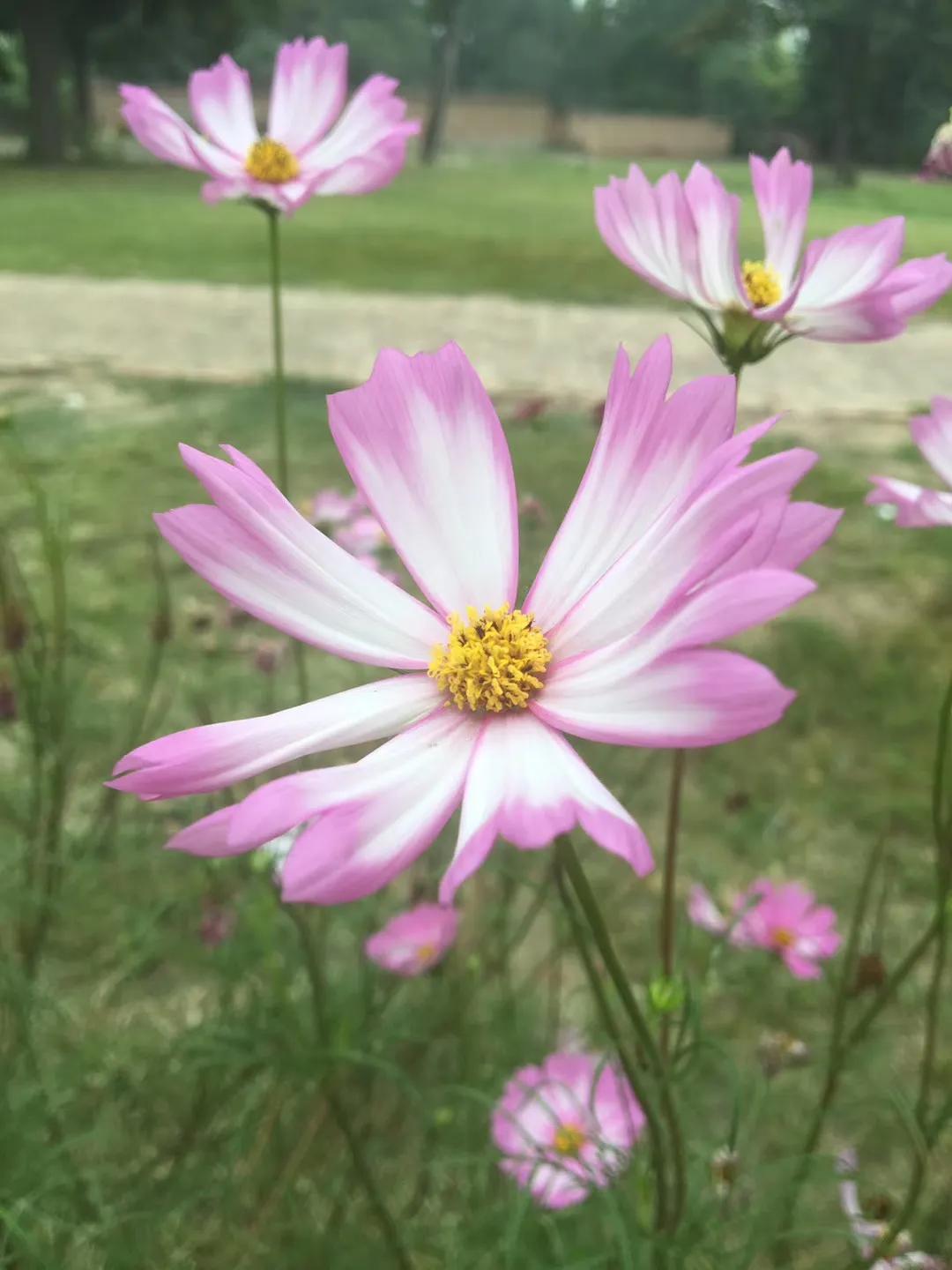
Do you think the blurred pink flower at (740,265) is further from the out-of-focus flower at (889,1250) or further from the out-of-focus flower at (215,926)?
the out-of-focus flower at (215,926)

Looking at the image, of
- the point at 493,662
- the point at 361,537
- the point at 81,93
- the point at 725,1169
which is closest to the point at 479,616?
the point at 493,662

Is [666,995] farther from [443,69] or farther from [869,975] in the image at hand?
[443,69]

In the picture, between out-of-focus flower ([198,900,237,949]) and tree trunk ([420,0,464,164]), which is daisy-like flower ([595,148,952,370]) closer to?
out-of-focus flower ([198,900,237,949])

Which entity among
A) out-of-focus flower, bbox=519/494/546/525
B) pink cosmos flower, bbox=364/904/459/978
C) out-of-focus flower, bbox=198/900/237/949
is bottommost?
out-of-focus flower, bbox=198/900/237/949

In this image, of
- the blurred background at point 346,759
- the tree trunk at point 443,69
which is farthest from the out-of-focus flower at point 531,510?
the tree trunk at point 443,69

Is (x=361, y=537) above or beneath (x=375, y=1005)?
above

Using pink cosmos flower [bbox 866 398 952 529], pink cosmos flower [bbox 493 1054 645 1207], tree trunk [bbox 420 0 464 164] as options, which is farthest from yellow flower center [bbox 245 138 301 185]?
tree trunk [bbox 420 0 464 164]
